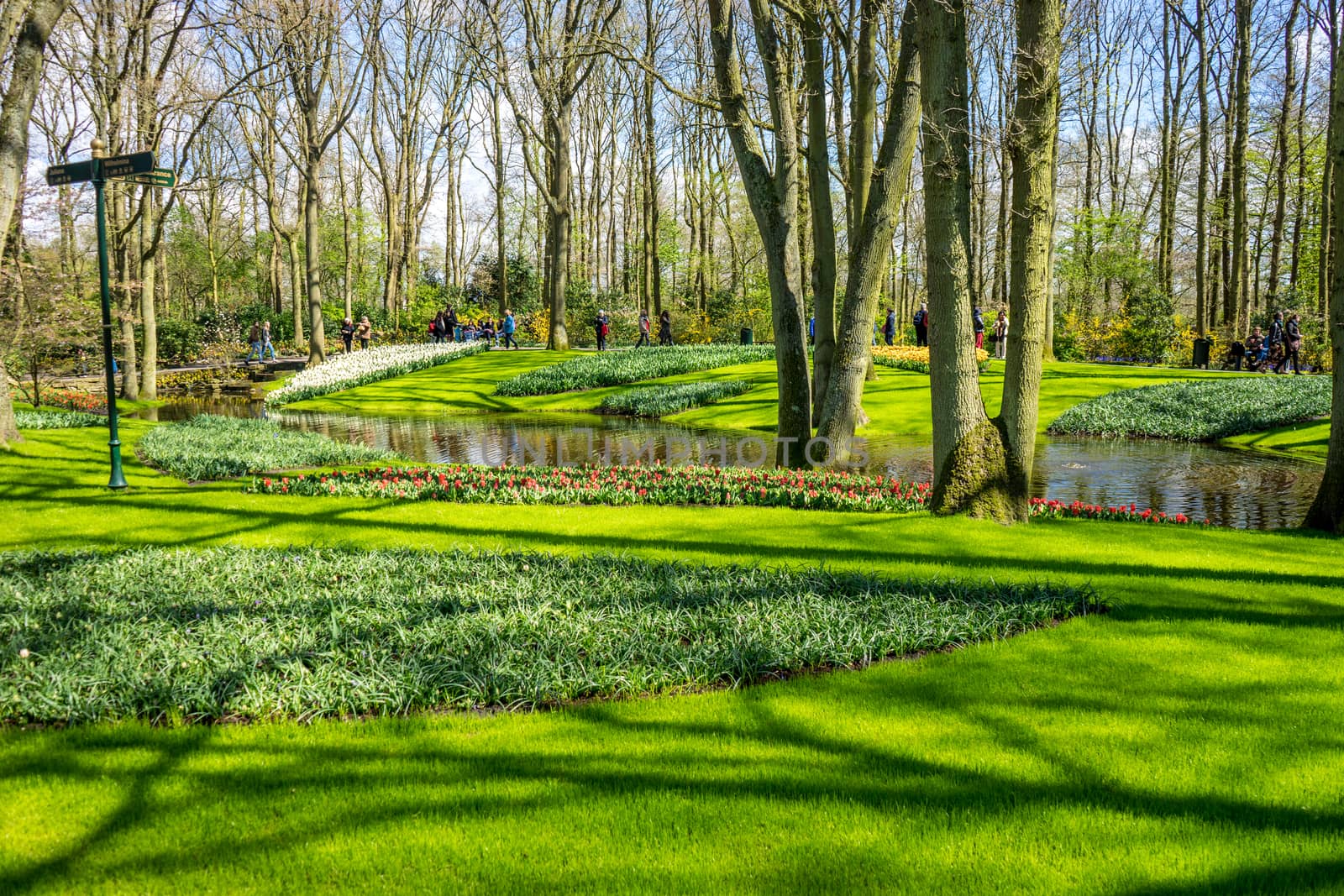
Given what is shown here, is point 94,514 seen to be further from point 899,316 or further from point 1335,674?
point 899,316

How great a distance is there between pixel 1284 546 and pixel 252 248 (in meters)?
62.7

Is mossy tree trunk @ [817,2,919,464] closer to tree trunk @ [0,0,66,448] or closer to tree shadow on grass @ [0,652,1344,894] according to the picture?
tree shadow on grass @ [0,652,1344,894]

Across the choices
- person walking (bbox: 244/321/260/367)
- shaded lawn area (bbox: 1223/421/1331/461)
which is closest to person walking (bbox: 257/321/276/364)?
person walking (bbox: 244/321/260/367)

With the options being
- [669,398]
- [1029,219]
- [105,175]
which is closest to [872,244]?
[1029,219]

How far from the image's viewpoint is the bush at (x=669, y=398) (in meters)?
21.5

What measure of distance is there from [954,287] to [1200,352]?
962 inches

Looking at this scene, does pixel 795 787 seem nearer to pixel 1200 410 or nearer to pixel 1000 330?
pixel 1200 410

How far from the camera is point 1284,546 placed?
24.5 ft

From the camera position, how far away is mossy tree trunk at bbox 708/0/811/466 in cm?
1152

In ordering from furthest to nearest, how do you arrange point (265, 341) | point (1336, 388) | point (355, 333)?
point (355, 333) < point (265, 341) < point (1336, 388)

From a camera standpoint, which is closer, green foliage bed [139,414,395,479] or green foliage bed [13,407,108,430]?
green foliage bed [139,414,395,479]

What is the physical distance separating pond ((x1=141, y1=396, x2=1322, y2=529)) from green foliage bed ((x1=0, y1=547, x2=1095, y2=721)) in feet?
22.3

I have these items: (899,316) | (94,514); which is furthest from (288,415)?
(899,316)

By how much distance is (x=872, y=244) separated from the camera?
39.1 ft
